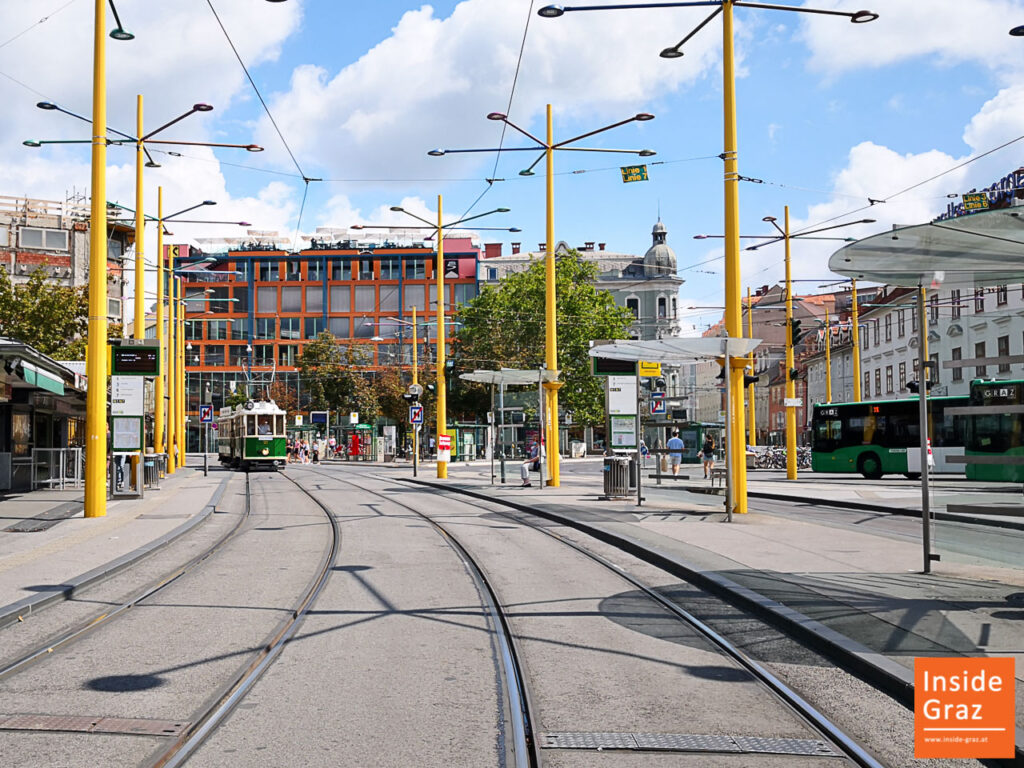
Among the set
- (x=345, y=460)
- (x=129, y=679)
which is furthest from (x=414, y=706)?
(x=345, y=460)

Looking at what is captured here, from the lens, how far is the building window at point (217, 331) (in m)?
106

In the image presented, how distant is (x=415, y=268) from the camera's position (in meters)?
107

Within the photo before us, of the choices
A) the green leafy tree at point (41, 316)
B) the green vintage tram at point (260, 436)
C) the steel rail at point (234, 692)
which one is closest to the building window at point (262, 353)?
the green vintage tram at point (260, 436)

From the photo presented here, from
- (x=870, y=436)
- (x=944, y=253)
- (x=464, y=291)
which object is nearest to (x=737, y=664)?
(x=944, y=253)

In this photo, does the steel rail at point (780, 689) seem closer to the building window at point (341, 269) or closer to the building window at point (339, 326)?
the building window at point (339, 326)

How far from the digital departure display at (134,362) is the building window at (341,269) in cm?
8632

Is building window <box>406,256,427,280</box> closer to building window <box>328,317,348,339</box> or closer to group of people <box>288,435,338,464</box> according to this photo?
building window <box>328,317,348,339</box>

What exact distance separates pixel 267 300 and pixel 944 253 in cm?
10230

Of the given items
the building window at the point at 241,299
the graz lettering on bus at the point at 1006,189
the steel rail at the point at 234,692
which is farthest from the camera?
the building window at the point at 241,299

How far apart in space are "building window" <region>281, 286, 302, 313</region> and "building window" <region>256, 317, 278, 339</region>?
1.61 metres

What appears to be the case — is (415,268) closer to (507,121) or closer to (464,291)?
(464,291)

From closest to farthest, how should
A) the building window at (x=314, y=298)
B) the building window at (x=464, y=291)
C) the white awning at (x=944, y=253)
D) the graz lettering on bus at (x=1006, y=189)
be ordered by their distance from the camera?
the white awning at (x=944, y=253) → the graz lettering on bus at (x=1006, y=189) → the building window at (x=464, y=291) → the building window at (x=314, y=298)

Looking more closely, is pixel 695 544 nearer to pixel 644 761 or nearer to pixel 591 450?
pixel 644 761

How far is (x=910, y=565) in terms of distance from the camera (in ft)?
37.1
